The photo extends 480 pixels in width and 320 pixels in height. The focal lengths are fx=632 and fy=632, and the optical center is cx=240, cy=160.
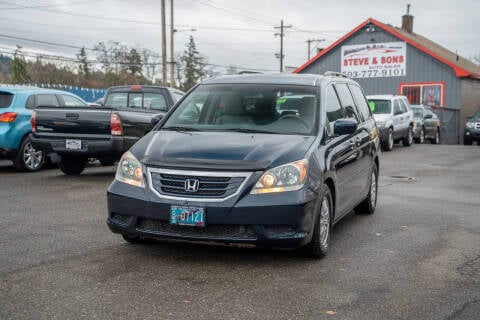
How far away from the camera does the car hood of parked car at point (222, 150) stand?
17.0ft

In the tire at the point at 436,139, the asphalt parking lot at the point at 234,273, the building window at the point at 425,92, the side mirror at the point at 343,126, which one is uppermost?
the building window at the point at 425,92

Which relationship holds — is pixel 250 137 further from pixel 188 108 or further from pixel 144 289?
pixel 144 289

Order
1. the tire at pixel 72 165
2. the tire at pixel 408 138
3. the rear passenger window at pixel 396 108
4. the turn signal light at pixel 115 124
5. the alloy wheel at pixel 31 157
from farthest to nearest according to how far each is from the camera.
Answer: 1. the tire at pixel 408 138
2. the rear passenger window at pixel 396 108
3. the alloy wheel at pixel 31 157
4. the tire at pixel 72 165
5. the turn signal light at pixel 115 124

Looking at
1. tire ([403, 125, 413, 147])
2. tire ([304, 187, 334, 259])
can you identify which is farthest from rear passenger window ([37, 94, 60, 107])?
tire ([403, 125, 413, 147])

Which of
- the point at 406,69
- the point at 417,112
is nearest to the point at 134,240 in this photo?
the point at 417,112

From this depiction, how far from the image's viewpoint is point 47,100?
1291cm

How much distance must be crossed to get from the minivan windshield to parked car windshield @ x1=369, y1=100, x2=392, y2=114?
48.5ft

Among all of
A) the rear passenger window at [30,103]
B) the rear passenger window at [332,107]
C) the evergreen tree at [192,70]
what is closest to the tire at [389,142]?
the rear passenger window at [30,103]

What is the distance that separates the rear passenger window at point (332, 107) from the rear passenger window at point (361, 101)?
1.08m

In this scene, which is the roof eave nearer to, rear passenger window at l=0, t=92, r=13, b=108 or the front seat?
rear passenger window at l=0, t=92, r=13, b=108

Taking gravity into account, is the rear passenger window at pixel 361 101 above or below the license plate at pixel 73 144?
above

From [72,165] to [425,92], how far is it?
2862 cm

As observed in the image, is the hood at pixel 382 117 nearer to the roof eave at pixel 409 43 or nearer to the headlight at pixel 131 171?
the headlight at pixel 131 171

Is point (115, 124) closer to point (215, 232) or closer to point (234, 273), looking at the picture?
point (215, 232)
